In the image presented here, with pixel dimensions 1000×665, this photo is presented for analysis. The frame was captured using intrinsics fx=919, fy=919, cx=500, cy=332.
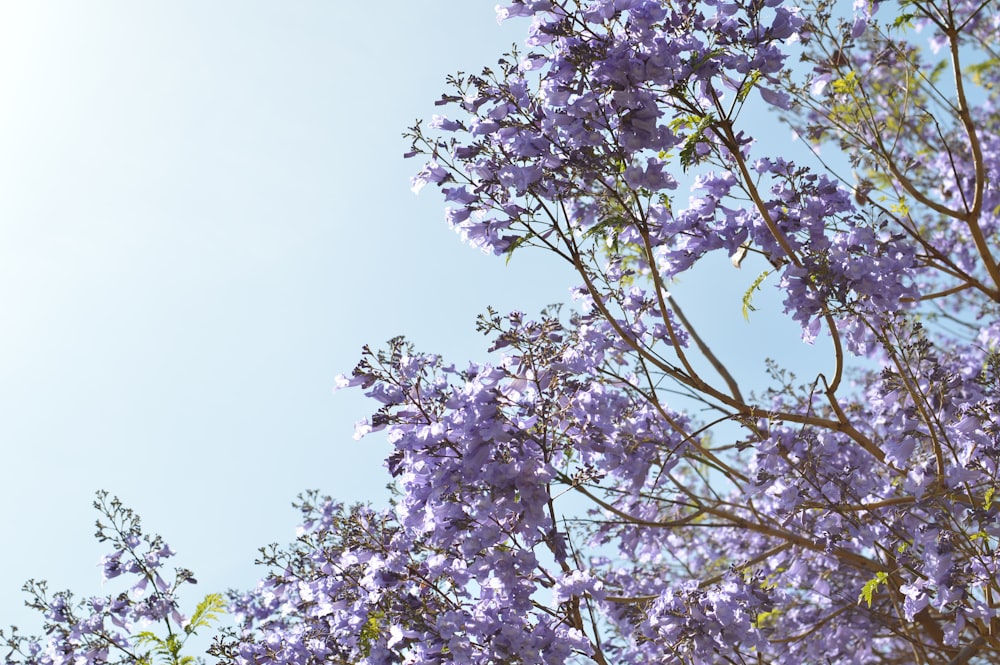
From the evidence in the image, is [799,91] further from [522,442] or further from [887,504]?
[522,442]

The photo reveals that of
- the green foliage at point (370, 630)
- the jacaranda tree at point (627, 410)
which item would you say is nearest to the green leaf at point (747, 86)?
the jacaranda tree at point (627, 410)

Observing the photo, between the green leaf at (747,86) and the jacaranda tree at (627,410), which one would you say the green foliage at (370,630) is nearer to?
the jacaranda tree at (627,410)

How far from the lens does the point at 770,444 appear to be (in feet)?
14.8

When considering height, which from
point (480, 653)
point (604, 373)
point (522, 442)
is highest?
point (604, 373)

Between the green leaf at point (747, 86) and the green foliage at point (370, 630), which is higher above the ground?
the green leaf at point (747, 86)

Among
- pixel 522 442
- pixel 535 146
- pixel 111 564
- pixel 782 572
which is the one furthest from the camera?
pixel 111 564

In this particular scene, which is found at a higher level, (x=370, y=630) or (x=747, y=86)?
(x=747, y=86)

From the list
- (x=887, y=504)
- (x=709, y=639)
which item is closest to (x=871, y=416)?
(x=887, y=504)

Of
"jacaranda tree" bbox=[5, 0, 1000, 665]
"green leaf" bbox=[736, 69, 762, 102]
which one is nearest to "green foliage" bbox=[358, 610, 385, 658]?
"jacaranda tree" bbox=[5, 0, 1000, 665]

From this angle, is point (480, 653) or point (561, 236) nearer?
point (480, 653)

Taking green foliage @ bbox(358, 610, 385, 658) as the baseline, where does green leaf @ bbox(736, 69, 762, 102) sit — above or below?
above

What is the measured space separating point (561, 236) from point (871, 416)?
3667mm

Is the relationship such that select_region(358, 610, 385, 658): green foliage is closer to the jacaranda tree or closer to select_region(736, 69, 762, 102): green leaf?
the jacaranda tree

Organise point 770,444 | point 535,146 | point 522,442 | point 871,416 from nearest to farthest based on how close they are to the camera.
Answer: point 522,442
point 535,146
point 770,444
point 871,416
